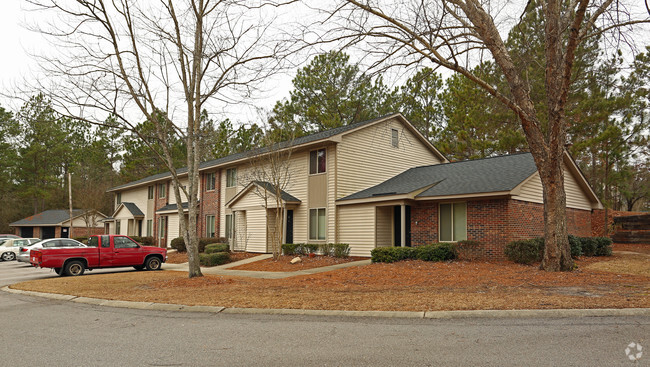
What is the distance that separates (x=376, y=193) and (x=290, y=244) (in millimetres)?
5154

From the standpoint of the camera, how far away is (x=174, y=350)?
6.18 metres

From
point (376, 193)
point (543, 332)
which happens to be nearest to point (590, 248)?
point (376, 193)

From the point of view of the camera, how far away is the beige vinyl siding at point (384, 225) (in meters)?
21.2

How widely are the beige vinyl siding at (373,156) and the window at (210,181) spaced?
40.5 feet

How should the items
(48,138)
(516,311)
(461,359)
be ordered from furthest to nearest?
1. (48,138)
2. (516,311)
3. (461,359)

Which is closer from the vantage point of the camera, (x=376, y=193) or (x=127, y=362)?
(x=127, y=362)

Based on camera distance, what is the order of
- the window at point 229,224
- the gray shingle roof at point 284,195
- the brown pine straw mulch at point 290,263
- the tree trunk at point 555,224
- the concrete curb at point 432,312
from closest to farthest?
the concrete curb at point 432,312 → the tree trunk at point 555,224 → the brown pine straw mulch at point 290,263 → the gray shingle roof at point 284,195 → the window at point 229,224

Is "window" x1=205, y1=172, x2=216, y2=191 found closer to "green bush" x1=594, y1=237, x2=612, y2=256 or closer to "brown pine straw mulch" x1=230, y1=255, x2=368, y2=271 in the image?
"brown pine straw mulch" x1=230, y1=255, x2=368, y2=271

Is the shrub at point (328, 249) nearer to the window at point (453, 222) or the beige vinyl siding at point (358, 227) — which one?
the beige vinyl siding at point (358, 227)

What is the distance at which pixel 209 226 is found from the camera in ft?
103

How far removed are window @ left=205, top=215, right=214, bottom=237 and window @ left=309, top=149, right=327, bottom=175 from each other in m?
10.6

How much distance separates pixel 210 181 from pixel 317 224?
1198cm

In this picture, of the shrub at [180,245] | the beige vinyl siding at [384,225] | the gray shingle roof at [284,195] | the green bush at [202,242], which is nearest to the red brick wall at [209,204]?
the green bush at [202,242]

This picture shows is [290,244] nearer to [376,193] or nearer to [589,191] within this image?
[376,193]
